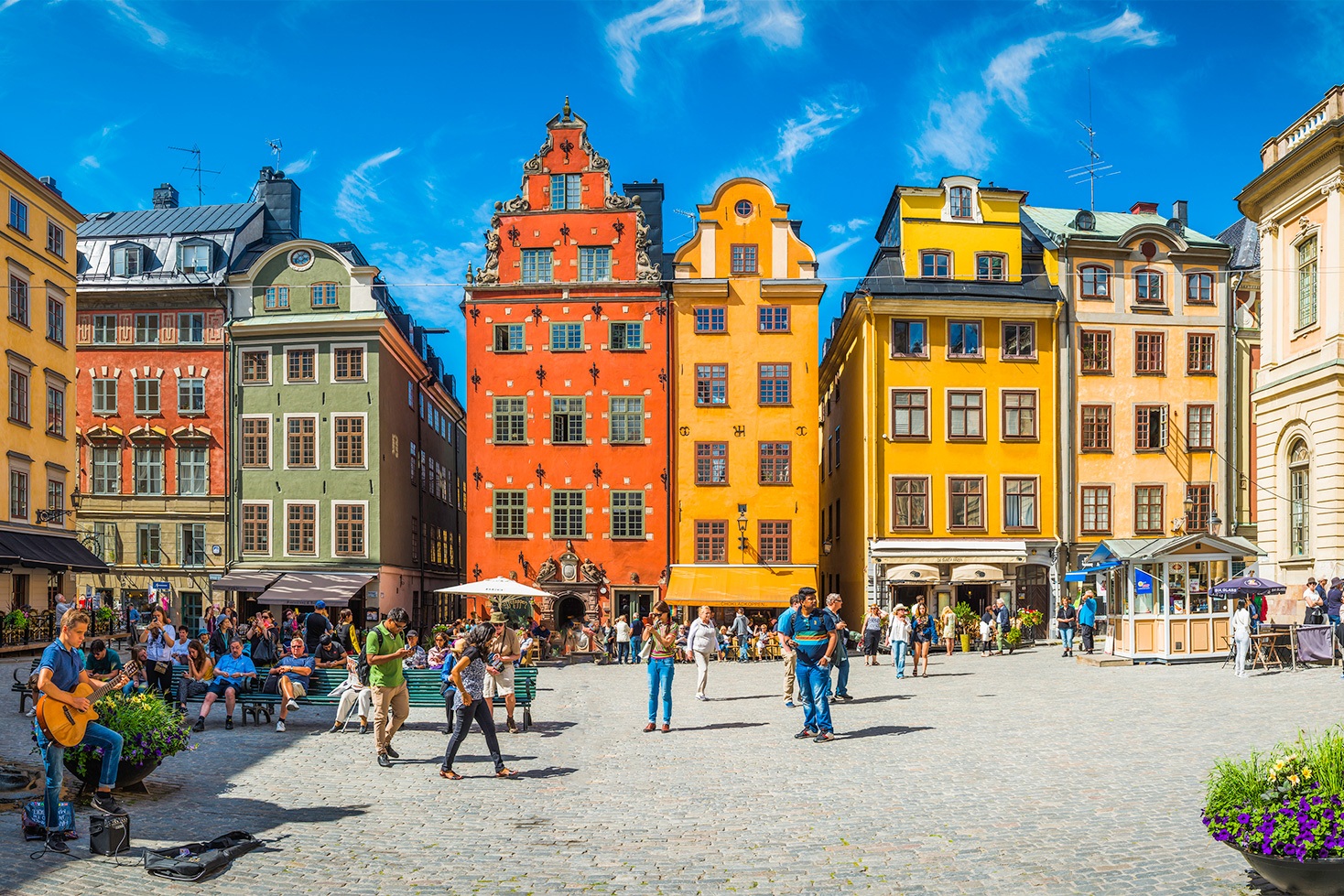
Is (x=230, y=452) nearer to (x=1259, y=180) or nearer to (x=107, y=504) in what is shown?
(x=107, y=504)

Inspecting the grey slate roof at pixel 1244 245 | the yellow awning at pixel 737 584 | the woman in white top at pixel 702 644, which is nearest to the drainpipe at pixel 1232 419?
the grey slate roof at pixel 1244 245

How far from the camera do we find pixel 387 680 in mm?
14523

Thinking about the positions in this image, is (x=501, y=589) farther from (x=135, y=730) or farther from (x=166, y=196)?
(x=166, y=196)

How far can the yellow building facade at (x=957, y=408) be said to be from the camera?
4212 centimetres

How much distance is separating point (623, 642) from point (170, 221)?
27.8m

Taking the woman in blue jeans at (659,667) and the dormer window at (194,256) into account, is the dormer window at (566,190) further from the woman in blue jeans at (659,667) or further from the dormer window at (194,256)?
the woman in blue jeans at (659,667)

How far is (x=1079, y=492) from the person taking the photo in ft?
141

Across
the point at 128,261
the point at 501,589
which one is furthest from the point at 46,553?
the point at 501,589

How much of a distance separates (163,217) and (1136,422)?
39.4 metres

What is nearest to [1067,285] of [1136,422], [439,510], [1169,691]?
[1136,422]

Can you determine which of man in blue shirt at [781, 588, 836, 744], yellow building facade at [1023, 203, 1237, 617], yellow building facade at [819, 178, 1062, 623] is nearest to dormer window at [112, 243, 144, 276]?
yellow building facade at [819, 178, 1062, 623]

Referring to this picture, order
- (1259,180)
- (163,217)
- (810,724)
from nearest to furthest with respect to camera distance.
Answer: (810,724), (1259,180), (163,217)

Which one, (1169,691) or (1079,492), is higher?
(1079,492)

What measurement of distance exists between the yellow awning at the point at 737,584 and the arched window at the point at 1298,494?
51.5 ft
